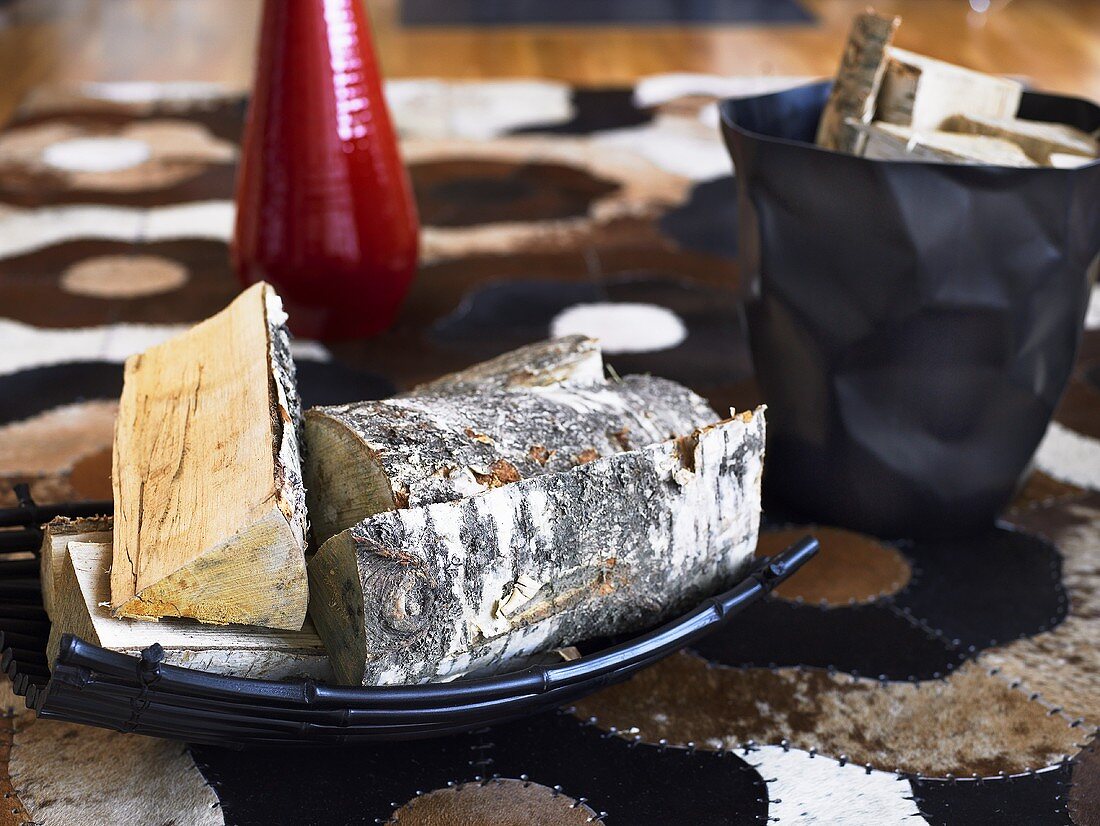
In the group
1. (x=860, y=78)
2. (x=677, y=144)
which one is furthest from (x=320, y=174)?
(x=677, y=144)

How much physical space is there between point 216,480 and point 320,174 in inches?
29.2

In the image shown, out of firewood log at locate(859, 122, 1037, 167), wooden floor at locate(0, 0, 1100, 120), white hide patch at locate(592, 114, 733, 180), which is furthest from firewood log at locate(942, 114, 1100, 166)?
wooden floor at locate(0, 0, 1100, 120)

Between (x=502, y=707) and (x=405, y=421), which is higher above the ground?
(x=405, y=421)

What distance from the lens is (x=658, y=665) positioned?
103 cm

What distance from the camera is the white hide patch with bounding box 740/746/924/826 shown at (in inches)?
34.1

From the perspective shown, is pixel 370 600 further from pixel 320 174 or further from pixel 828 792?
pixel 320 174

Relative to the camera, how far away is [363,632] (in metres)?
0.78

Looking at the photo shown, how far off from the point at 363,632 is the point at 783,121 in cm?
81

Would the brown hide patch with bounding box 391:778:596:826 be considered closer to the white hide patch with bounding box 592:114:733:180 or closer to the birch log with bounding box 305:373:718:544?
the birch log with bounding box 305:373:718:544

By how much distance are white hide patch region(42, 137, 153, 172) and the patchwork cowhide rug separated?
1cm

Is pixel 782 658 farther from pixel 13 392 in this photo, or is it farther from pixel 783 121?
pixel 13 392

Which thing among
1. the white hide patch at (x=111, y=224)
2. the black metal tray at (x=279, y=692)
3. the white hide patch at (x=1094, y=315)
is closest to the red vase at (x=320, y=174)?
the white hide patch at (x=111, y=224)

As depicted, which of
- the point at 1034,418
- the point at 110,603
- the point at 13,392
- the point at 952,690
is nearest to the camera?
the point at 110,603

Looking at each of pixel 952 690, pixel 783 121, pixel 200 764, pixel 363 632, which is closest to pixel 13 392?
pixel 200 764
